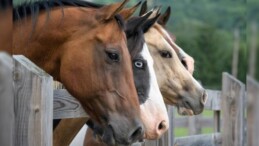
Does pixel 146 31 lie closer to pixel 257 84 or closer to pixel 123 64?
pixel 123 64

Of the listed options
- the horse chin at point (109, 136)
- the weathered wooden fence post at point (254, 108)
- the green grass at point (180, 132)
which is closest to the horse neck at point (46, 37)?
the horse chin at point (109, 136)

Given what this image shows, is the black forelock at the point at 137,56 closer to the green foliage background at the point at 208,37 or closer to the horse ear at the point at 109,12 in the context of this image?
the horse ear at the point at 109,12

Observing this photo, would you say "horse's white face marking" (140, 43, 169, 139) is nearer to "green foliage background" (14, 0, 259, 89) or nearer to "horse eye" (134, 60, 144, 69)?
"horse eye" (134, 60, 144, 69)

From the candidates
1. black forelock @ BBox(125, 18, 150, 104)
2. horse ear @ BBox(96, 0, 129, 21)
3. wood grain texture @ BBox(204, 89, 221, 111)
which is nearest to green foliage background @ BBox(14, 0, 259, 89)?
wood grain texture @ BBox(204, 89, 221, 111)

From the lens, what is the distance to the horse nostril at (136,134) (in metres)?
1.92

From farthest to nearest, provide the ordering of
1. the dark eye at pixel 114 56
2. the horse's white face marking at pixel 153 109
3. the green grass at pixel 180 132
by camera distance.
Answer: the green grass at pixel 180 132 < the horse's white face marking at pixel 153 109 < the dark eye at pixel 114 56

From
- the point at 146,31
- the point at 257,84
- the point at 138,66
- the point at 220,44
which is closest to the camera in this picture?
the point at 257,84

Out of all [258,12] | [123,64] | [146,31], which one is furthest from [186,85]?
[258,12]

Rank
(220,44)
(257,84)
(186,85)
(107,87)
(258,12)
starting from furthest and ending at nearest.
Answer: (220,44) → (186,85) → (107,87) → (258,12) → (257,84)

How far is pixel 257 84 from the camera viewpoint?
986mm

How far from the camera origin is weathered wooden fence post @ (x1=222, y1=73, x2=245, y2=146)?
3020mm

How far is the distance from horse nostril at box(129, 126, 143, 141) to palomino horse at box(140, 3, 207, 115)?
1025mm

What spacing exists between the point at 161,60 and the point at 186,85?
0.20 m

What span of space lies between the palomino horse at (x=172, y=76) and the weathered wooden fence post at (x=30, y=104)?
5.14 ft
